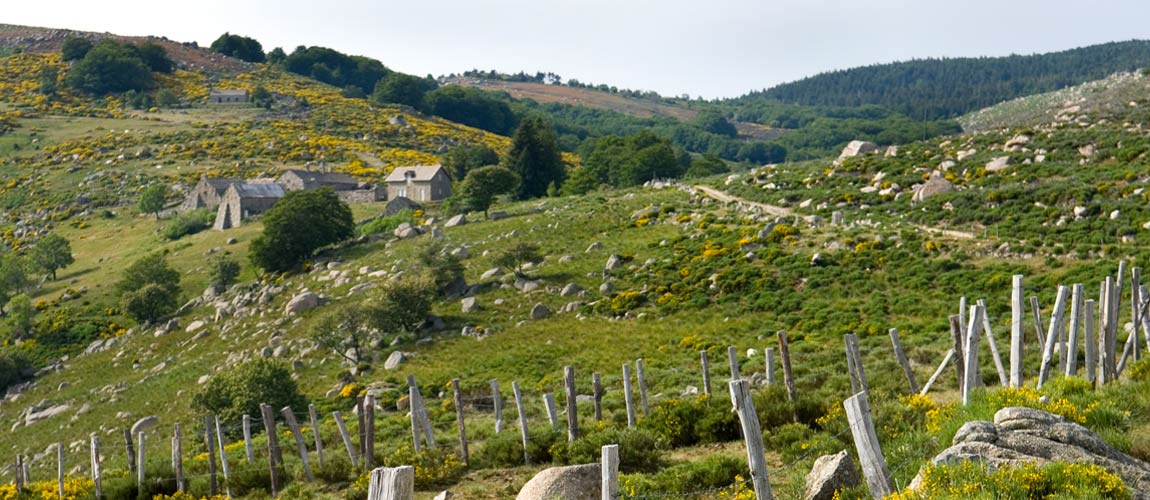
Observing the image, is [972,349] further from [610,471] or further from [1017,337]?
[610,471]

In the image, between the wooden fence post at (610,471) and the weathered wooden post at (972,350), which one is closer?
the wooden fence post at (610,471)

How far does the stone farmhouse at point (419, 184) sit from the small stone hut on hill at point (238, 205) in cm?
1391

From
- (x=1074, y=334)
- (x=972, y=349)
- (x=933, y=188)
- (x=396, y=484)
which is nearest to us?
(x=396, y=484)

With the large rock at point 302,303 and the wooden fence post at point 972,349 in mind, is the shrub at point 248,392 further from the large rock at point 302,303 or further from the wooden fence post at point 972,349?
the wooden fence post at point 972,349

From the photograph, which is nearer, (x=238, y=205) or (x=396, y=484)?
(x=396, y=484)

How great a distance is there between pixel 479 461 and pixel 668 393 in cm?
933

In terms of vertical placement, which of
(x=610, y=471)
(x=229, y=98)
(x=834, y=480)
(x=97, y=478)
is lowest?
(x=97, y=478)

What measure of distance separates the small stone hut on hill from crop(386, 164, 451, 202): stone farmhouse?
548 inches

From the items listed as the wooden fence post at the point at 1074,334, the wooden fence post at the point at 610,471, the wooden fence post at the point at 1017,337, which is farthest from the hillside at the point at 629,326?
the wooden fence post at the point at 610,471

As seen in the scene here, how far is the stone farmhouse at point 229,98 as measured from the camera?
162m

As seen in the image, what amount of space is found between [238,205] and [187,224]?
5.46 metres

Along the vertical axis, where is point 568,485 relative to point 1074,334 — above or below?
below

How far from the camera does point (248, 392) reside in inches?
1302

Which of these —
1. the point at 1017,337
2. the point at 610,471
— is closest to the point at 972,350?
the point at 1017,337
